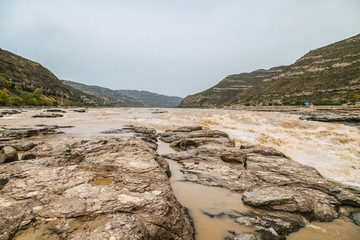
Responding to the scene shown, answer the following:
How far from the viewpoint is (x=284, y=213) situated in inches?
172

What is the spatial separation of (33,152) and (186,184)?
5642 mm

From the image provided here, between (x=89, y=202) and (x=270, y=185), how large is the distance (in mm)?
5504

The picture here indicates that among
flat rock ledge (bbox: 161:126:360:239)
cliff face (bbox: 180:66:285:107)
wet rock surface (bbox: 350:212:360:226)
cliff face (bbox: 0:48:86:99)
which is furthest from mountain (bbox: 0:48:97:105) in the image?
cliff face (bbox: 180:66:285:107)

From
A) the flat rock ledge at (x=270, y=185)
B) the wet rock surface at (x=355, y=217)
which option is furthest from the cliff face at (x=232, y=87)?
the wet rock surface at (x=355, y=217)

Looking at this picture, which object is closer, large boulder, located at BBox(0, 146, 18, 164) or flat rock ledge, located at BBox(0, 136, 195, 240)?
flat rock ledge, located at BBox(0, 136, 195, 240)

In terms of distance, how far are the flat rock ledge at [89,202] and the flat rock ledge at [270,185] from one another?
5.22ft

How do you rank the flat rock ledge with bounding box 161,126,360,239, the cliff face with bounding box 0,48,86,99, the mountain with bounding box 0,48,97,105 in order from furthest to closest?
1. the cliff face with bounding box 0,48,86,99
2. the mountain with bounding box 0,48,97,105
3. the flat rock ledge with bounding box 161,126,360,239

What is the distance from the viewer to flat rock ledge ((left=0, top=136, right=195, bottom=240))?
8.31ft

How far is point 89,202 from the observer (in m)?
3.18

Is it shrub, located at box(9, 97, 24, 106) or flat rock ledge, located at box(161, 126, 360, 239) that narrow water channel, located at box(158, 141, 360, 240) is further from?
shrub, located at box(9, 97, 24, 106)

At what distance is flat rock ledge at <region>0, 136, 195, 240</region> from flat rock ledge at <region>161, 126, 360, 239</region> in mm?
1592

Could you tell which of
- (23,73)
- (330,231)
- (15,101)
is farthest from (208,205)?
(23,73)

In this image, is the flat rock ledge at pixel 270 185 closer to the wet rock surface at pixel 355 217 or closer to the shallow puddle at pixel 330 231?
the shallow puddle at pixel 330 231

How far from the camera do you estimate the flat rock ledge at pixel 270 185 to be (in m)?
4.20
